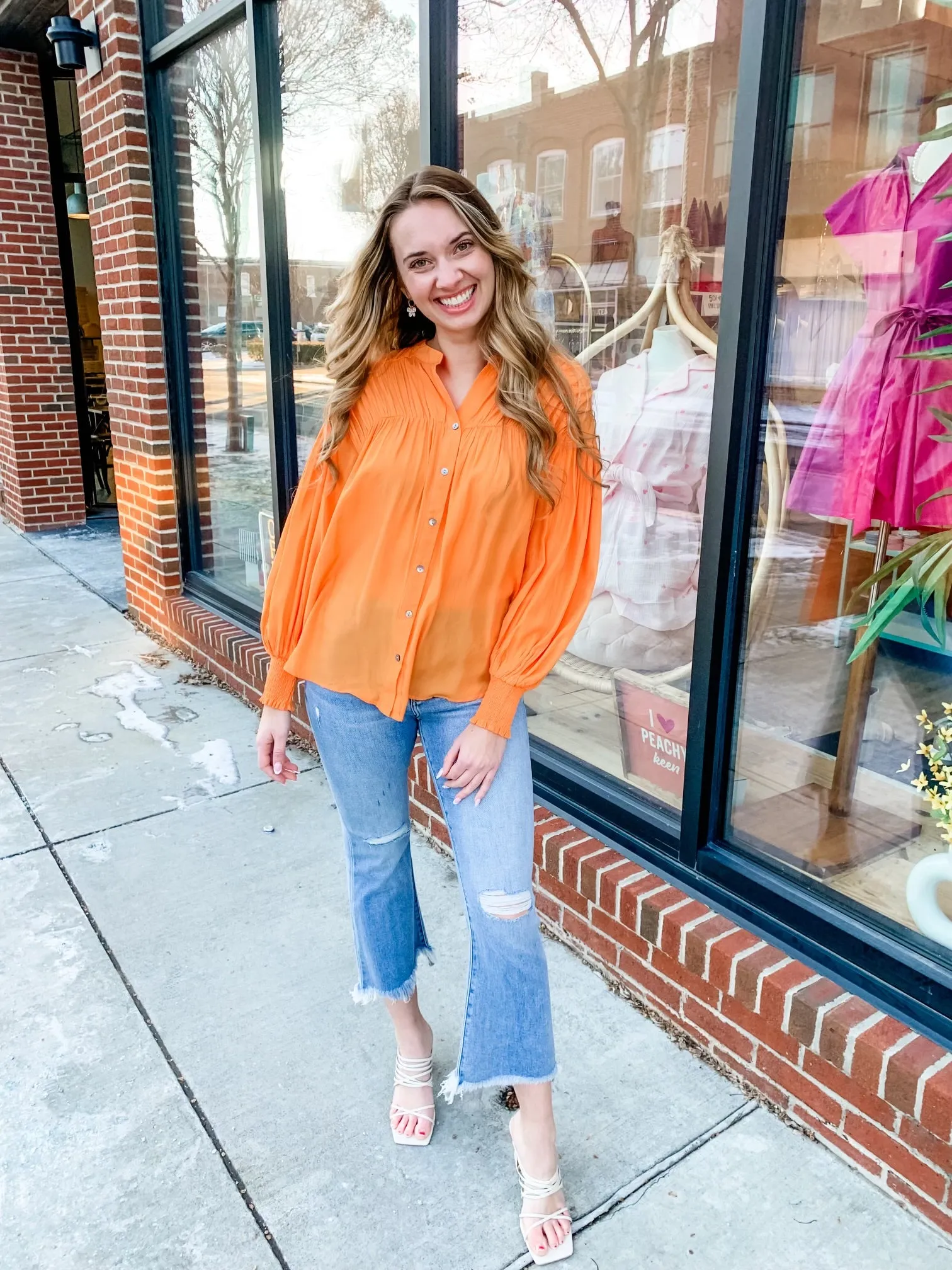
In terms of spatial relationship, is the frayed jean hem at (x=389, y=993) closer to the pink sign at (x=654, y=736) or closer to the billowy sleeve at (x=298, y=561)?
the billowy sleeve at (x=298, y=561)

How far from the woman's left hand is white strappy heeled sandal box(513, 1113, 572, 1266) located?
0.71m

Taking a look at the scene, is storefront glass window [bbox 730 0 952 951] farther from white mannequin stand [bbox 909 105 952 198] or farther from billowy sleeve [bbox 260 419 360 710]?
billowy sleeve [bbox 260 419 360 710]

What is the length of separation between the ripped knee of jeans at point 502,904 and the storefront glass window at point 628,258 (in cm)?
95

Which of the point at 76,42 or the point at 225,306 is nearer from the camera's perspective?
the point at 225,306

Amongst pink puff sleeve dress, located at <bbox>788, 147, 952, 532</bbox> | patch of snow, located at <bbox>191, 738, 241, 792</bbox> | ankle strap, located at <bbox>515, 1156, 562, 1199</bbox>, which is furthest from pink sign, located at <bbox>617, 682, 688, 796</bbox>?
patch of snow, located at <bbox>191, 738, 241, 792</bbox>

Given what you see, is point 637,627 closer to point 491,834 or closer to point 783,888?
point 783,888

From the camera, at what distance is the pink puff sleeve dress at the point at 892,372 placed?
1950mm

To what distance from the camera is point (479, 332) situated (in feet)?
5.49

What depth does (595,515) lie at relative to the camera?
5.49 ft

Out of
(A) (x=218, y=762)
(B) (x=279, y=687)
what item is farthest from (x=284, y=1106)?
(A) (x=218, y=762)

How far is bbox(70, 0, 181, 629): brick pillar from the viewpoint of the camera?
4449 millimetres

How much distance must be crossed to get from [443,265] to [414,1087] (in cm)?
155

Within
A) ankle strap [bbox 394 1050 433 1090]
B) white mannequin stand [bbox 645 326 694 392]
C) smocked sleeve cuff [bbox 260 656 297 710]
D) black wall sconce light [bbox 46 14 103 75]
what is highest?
black wall sconce light [bbox 46 14 103 75]

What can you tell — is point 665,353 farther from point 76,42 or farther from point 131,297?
point 76,42
